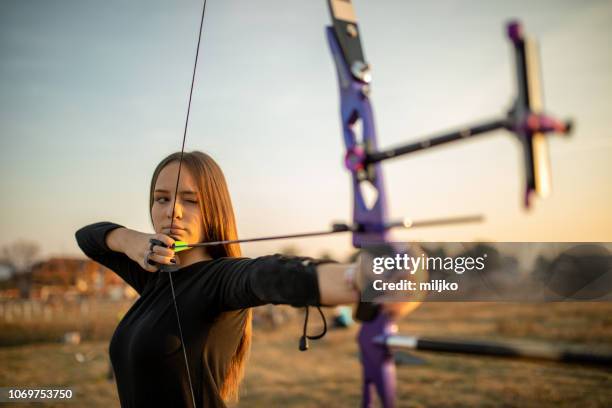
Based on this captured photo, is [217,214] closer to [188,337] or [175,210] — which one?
[175,210]

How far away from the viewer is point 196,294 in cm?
131

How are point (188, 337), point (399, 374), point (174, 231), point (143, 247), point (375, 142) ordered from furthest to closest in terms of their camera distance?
1. point (399, 374)
2. point (143, 247)
3. point (174, 231)
4. point (188, 337)
5. point (375, 142)

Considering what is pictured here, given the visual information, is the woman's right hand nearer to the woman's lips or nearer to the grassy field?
the woman's lips

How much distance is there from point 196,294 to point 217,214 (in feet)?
1.02

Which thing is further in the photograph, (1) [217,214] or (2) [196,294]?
(1) [217,214]

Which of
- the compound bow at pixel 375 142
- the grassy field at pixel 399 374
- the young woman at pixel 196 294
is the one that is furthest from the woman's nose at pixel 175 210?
the grassy field at pixel 399 374

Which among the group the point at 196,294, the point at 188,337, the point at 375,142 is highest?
the point at 375,142

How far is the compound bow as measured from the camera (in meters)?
0.64

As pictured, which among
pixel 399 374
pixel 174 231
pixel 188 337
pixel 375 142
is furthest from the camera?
pixel 399 374

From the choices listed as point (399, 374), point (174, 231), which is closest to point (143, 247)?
point (174, 231)

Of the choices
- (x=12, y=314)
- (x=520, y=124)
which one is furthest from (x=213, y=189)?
(x=12, y=314)

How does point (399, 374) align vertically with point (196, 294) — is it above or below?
below

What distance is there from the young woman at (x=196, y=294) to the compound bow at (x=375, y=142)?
0.15 feet

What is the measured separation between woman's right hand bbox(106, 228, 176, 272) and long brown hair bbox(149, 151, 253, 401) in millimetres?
158
